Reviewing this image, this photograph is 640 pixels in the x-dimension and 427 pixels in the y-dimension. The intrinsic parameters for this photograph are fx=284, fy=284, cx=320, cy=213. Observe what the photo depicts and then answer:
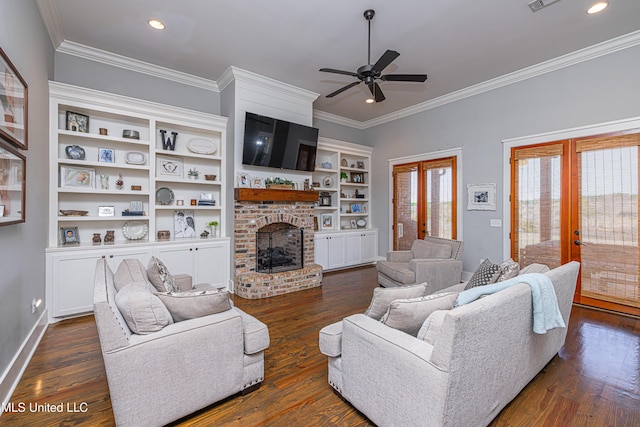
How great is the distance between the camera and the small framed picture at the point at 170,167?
170 inches

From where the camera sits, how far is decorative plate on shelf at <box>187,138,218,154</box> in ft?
14.6

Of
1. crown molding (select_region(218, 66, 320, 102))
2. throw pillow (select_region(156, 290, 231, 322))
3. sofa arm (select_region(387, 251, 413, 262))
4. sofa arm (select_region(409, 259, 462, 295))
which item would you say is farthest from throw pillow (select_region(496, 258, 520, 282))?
crown molding (select_region(218, 66, 320, 102))

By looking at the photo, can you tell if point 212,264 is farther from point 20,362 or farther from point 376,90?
point 376,90

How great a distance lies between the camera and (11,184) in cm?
209

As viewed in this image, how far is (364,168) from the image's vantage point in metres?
6.79

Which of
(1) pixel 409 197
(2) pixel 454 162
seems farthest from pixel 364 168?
(2) pixel 454 162

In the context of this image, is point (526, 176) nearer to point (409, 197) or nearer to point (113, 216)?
point (409, 197)

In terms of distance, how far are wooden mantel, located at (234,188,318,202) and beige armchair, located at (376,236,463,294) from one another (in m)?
1.67

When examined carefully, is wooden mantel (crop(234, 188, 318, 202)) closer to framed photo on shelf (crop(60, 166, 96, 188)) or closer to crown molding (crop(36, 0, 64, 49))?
framed photo on shelf (crop(60, 166, 96, 188))

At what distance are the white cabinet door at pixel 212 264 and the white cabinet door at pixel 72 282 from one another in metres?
1.18

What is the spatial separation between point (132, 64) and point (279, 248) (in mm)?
3433

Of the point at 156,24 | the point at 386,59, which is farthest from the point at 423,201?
the point at 156,24

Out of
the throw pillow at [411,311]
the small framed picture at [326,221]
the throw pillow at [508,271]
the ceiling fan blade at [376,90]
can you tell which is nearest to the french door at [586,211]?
the throw pillow at [508,271]

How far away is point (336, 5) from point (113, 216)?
373 cm
